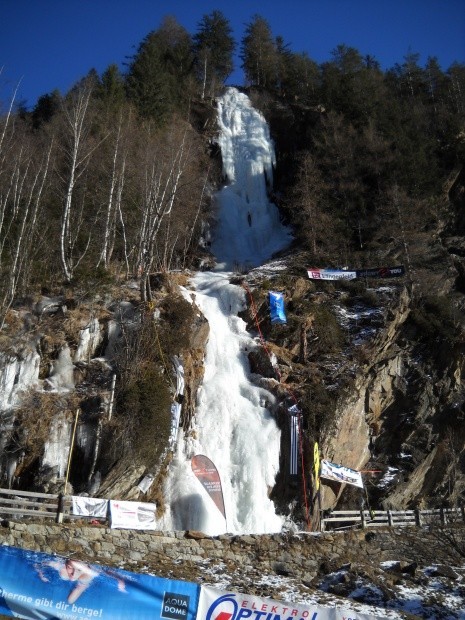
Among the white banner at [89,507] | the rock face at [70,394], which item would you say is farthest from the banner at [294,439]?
the white banner at [89,507]

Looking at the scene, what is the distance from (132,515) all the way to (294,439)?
21.9 feet

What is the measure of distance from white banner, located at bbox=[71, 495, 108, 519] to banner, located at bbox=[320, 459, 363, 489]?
→ 24.3 ft

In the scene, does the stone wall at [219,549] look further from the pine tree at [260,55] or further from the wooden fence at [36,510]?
the pine tree at [260,55]

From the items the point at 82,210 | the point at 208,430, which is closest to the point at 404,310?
the point at 208,430

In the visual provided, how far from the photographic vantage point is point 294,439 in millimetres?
19484

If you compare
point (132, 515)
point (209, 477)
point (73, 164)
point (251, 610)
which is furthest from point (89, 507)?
point (73, 164)

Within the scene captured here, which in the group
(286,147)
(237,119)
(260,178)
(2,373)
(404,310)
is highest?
(237,119)

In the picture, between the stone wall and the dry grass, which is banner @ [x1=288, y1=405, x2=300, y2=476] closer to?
the stone wall

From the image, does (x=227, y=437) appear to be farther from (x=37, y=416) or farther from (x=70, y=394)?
(x=37, y=416)

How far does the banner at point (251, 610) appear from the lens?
762cm

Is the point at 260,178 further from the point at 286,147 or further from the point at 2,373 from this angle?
the point at 2,373

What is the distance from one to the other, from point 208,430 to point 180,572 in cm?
675

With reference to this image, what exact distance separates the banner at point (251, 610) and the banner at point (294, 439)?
11.0 meters

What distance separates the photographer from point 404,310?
24547 mm
